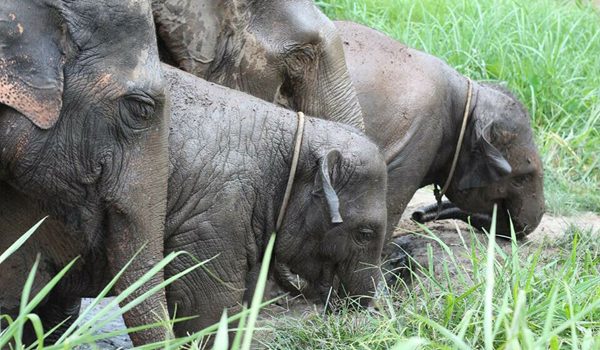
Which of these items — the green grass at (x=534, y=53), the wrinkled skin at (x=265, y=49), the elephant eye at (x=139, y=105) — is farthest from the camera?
the green grass at (x=534, y=53)

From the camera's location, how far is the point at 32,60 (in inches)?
179

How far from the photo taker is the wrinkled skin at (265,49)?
611 centimetres

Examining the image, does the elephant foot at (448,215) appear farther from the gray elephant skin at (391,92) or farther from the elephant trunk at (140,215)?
the elephant trunk at (140,215)

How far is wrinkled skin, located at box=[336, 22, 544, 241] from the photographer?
766 cm

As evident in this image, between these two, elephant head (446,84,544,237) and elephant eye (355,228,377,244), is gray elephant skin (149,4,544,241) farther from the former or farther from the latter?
elephant eye (355,228,377,244)

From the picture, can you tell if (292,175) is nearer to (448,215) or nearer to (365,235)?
(365,235)

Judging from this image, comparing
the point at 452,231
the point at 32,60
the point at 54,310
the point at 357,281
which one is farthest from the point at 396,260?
the point at 32,60

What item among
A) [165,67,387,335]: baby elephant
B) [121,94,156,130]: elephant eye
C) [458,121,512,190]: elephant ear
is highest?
[121,94,156,130]: elephant eye

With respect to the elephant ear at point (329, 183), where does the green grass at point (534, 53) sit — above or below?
below

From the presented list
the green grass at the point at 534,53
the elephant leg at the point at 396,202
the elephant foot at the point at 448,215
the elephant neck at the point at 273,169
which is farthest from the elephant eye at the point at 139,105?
the green grass at the point at 534,53

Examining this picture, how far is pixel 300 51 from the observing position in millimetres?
6402

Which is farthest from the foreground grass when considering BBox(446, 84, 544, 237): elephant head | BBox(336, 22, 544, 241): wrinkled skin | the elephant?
BBox(446, 84, 544, 237): elephant head

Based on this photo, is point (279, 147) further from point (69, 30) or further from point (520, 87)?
point (520, 87)

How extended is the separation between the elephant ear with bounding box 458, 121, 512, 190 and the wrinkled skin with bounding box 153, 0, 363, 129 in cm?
146
